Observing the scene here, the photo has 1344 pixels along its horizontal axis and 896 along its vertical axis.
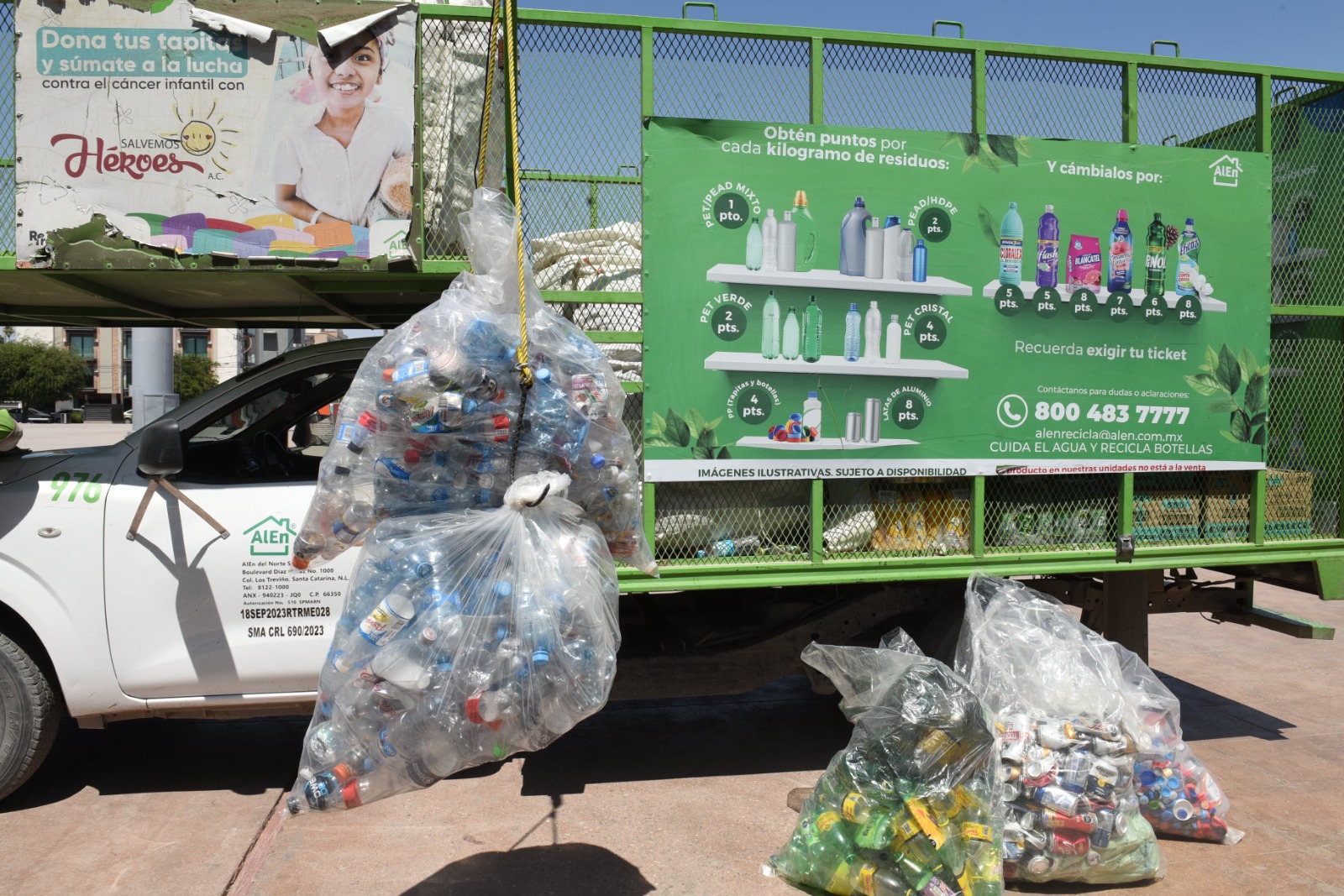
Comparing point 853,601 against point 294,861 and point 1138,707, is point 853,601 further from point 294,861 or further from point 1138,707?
point 294,861

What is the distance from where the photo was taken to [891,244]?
167 inches

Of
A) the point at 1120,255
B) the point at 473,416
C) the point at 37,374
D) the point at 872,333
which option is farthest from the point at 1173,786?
the point at 37,374

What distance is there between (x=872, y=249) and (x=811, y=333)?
0.44 m

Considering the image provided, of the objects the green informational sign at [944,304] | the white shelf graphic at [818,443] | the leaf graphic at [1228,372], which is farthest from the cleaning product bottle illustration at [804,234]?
the leaf graphic at [1228,372]

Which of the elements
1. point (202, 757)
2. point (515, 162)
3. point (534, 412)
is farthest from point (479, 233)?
point (202, 757)

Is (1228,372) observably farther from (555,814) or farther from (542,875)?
(542,875)

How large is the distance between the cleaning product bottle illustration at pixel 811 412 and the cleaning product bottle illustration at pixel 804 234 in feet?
1.77

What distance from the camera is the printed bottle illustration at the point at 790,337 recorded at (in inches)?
163

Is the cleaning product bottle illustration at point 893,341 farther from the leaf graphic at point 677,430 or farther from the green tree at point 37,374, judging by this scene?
the green tree at point 37,374

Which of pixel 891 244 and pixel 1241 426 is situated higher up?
pixel 891 244

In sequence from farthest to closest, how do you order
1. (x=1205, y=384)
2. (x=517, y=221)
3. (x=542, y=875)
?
(x=1205, y=384), (x=542, y=875), (x=517, y=221)

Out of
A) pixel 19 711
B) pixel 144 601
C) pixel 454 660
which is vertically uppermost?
pixel 454 660

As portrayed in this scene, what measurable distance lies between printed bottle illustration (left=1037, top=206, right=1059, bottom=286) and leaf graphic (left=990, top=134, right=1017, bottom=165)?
0.28 m

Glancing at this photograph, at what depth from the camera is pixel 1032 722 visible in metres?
3.77
